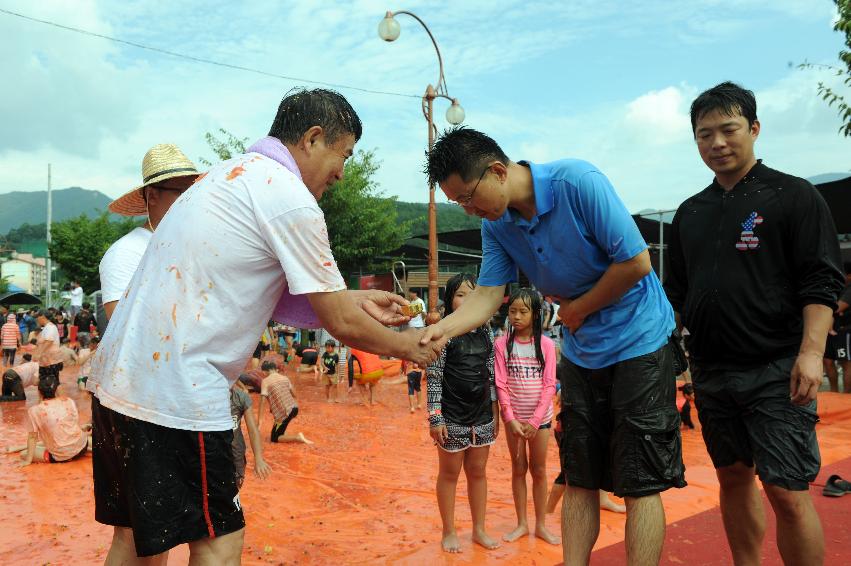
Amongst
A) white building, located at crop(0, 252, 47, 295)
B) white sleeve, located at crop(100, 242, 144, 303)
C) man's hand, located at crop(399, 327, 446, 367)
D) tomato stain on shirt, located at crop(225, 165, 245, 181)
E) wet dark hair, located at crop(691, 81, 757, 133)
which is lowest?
man's hand, located at crop(399, 327, 446, 367)

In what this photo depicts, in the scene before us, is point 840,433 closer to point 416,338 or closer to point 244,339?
point 416,338

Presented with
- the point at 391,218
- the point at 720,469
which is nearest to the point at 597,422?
the point at 720,469

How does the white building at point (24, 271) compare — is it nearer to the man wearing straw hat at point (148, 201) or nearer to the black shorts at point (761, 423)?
Result: the man wearing straw hat at point (148, 201)

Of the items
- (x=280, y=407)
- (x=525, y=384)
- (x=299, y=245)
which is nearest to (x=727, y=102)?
(x=299, y=245)

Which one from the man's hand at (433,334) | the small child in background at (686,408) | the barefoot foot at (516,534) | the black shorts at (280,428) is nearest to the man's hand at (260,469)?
the barefoot foot at (516,534)

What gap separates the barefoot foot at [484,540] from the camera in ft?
14.6

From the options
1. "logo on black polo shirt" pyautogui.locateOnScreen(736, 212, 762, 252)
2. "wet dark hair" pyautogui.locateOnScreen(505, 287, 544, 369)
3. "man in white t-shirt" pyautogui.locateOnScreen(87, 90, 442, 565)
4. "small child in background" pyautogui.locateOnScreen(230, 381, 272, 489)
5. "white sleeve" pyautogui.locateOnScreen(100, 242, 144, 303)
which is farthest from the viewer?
"wet dark hair" pyautogui.locateOnScreen(505, 287, 544, 369)

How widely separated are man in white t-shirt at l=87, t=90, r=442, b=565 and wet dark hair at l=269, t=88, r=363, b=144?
23cm

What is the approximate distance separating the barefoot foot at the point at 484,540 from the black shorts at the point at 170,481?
2.67 meters

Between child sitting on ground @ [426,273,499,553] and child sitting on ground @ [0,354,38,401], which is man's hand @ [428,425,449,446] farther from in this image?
child sitting on ground @ [0,354,38,401]

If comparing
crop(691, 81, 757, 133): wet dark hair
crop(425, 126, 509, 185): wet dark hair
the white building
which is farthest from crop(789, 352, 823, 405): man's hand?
the white building

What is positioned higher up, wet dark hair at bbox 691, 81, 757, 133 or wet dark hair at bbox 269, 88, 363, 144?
wet dark hair at bbox 691, 81, 757, 133

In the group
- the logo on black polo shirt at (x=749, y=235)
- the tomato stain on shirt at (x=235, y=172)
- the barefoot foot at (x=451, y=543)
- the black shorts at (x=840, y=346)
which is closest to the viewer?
the tomato stain on shirt at (x=235, y=172)

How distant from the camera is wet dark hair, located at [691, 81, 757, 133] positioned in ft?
9.61
